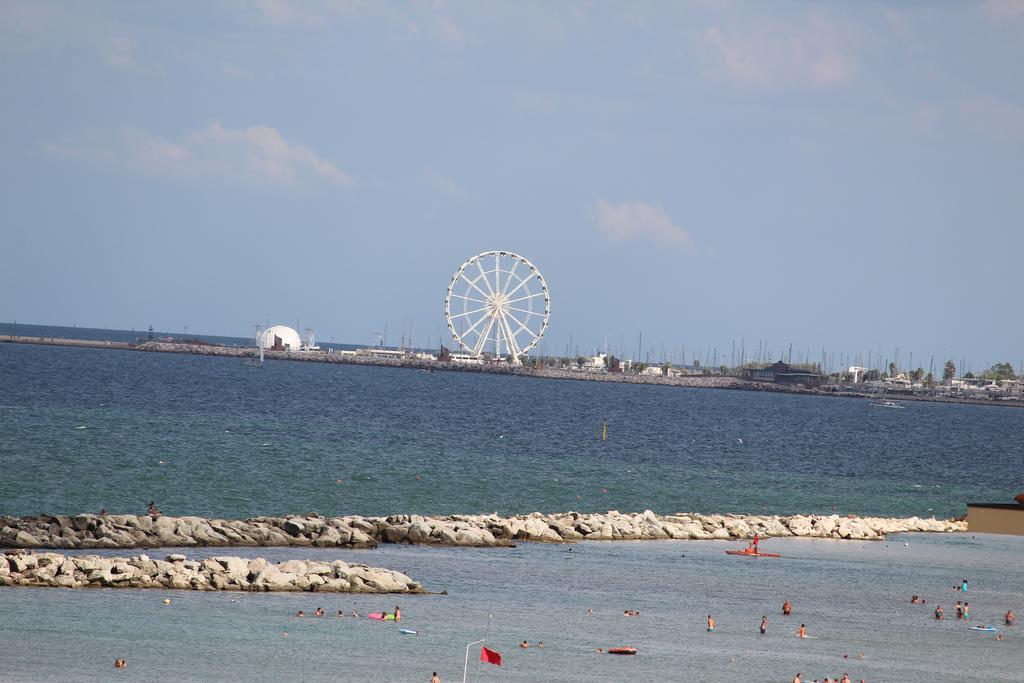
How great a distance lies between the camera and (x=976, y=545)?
58094mm

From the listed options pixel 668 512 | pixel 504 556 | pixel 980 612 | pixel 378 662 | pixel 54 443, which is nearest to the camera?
Result: pixel 378 662

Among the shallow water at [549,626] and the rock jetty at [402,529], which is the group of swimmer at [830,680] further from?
the rock jetty at [402,529]

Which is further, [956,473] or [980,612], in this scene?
[956,473]

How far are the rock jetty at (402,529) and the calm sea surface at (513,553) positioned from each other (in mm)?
1345

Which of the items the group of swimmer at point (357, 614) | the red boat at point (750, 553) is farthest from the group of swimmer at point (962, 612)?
the group of swimmer at point (357, 614)

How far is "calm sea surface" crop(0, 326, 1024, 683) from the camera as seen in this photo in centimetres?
3303

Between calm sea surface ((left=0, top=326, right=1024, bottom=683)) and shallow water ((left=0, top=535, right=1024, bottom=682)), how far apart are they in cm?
10

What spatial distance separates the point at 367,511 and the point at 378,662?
2555 cm

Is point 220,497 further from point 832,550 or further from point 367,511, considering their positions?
point 832,550

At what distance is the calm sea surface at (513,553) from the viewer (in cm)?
3303

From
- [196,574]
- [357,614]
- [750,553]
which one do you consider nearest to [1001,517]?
[357,614]

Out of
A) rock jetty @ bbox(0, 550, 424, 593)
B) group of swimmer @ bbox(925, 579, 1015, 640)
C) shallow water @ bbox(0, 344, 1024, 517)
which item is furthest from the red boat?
rock jetty @ bbox(0, 550, 424, 593)

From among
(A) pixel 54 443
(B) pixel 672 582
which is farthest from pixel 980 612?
(A) pixel 54 443

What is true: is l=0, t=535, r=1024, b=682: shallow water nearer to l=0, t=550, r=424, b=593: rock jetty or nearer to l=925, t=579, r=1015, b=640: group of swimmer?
l=925, t=579, r=1015, b=640: group of swimmer
